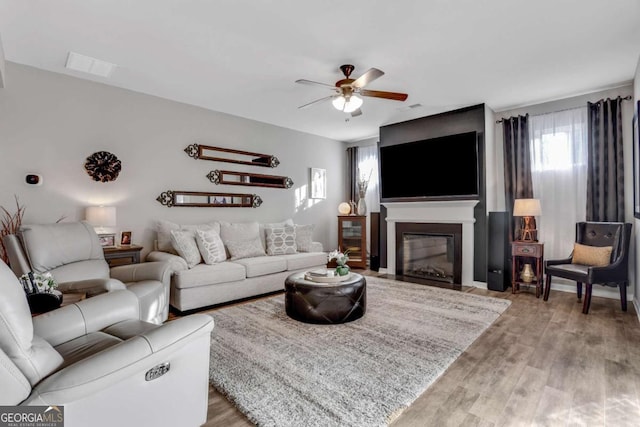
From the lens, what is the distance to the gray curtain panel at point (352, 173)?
6.79 meters

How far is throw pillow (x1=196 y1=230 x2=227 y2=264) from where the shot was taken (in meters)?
3.95

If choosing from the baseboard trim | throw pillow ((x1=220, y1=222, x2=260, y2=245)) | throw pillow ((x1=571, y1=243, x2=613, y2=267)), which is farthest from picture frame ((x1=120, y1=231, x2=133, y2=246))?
throw pillow ((x1=571, y1=243, x2=613, y2=267))

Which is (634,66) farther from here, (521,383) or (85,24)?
(85,24)

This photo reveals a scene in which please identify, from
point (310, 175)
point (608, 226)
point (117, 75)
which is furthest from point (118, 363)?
point (310, 175)

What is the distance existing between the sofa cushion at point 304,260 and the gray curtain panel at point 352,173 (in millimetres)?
2090

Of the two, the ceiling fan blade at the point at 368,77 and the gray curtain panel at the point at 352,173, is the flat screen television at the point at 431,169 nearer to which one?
the gray curtain panel at the point at 352,173

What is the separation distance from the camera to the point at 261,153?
5.39 metres

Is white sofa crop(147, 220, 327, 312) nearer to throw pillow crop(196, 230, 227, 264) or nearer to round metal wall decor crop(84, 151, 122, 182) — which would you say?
throw pillow crop(196, 230, 227, 264)

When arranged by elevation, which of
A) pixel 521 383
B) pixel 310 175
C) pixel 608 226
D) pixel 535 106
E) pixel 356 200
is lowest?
pixel 521 383

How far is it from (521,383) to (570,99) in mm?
3948

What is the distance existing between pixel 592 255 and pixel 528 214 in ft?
2.54

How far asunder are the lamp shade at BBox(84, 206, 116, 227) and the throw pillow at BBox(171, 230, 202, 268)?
0.64 m

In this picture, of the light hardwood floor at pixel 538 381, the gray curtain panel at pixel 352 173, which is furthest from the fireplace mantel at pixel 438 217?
the light hardwood floor at pixel 538 381

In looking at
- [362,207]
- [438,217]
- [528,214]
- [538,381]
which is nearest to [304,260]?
[362,207]
